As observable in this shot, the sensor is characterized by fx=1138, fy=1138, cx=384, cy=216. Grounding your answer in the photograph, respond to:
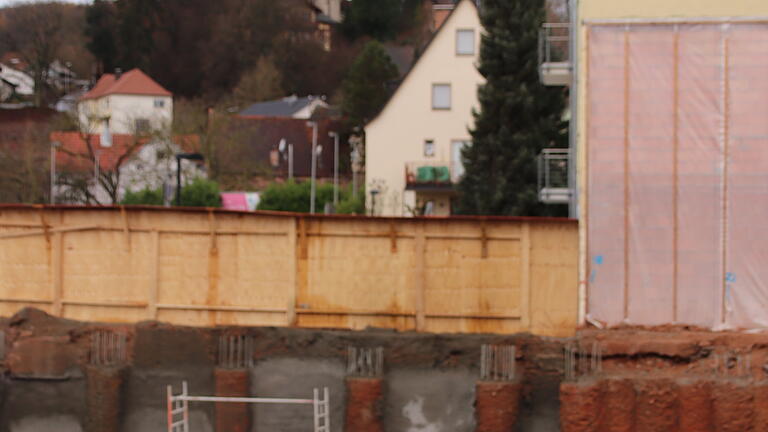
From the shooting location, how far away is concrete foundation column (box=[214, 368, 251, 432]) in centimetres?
1723

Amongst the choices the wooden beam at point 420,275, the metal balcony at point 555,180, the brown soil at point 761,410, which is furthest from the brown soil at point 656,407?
the metal balcony at point 555,180

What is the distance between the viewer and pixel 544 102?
34000mm

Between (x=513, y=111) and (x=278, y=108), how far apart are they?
44.7 m

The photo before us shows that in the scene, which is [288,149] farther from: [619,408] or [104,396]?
[619,408]

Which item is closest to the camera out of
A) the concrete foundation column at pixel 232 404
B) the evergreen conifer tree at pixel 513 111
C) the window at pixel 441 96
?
the concrete foundation column at pixel 232 404

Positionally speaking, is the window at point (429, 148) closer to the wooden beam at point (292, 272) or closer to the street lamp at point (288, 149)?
the street lamp at point (288, 149)

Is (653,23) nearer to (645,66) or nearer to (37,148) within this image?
(645,66)

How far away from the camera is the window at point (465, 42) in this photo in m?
44.2

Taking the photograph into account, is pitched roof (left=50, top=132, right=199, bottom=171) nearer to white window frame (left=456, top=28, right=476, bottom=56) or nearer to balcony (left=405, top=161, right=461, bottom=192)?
balcony (left=405, top=161, right=461, bottom=192)

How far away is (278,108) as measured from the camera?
77.4 m

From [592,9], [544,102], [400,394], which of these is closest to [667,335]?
[400,394]

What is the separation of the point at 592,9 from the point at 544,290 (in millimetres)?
4632

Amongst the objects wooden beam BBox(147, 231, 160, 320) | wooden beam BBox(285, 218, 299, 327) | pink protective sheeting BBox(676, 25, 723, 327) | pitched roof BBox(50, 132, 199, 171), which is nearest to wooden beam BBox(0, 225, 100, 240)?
wooden beam BBox(147, 231, 160, 320)

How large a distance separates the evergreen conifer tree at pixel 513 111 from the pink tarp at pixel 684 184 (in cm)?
1552
